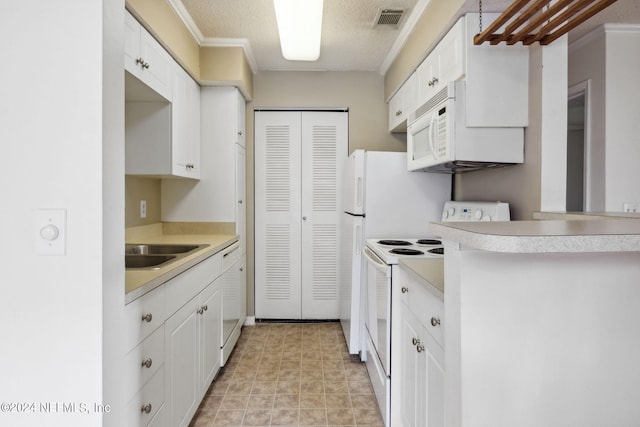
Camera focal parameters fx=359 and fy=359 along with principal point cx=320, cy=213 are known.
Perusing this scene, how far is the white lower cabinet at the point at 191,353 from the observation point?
155 centimetres

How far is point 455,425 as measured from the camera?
0.93 metres

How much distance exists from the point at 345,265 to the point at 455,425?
2082mm

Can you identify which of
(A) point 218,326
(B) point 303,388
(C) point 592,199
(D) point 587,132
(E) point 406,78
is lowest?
(B) point 303,388

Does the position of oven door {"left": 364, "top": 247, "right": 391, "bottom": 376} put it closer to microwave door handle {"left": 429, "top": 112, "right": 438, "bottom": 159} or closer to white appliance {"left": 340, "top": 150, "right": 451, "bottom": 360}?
white appliance {"left": 340, "top": 150, "right": 451, "bottom": 360}

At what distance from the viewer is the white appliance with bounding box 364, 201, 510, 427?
1.81 meters

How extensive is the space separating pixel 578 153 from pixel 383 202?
255 cm

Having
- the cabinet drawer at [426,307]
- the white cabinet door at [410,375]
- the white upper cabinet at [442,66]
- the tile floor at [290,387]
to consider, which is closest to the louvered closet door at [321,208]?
the tile floor at [290,387]

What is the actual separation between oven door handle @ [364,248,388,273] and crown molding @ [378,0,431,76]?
5.15 ft

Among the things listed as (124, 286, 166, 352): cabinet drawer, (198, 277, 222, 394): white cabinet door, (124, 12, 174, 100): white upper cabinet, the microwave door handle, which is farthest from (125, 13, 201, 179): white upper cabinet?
the microwave door handle
